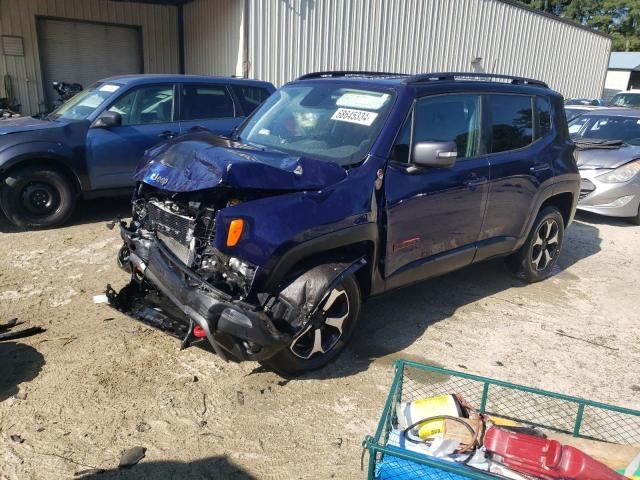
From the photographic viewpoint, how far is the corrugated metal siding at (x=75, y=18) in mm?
11719

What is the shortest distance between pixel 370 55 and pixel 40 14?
7652mm

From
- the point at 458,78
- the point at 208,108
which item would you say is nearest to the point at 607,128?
the point at 458,78

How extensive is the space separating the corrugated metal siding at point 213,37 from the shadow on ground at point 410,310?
25.0ft

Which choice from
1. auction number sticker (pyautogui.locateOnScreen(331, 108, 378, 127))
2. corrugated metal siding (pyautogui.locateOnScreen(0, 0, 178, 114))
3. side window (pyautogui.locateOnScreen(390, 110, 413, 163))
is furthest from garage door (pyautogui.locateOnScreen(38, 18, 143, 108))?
side window (pyautogui.locateOnScreen(390, 110, 413, 163))

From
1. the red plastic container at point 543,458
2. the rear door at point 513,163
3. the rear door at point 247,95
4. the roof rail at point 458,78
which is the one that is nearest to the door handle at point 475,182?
the rear door at point 513,163

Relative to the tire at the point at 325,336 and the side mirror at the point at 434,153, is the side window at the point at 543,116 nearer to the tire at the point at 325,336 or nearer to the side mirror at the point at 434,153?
the side mirror at the point at 434,153

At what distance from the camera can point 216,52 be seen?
12039mm

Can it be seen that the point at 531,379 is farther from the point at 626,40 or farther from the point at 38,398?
the point at 626,40

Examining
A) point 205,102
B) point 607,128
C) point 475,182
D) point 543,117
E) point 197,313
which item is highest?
point 543,117

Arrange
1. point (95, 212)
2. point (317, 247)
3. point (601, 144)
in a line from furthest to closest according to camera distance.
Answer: point (601, 144)
point (95, 212)
point (317, 247)

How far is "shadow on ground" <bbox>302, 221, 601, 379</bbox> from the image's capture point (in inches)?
150

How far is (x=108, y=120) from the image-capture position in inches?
245

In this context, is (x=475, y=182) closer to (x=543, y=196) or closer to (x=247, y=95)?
(x=543, y=196)

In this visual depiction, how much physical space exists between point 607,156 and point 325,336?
21.1ft
